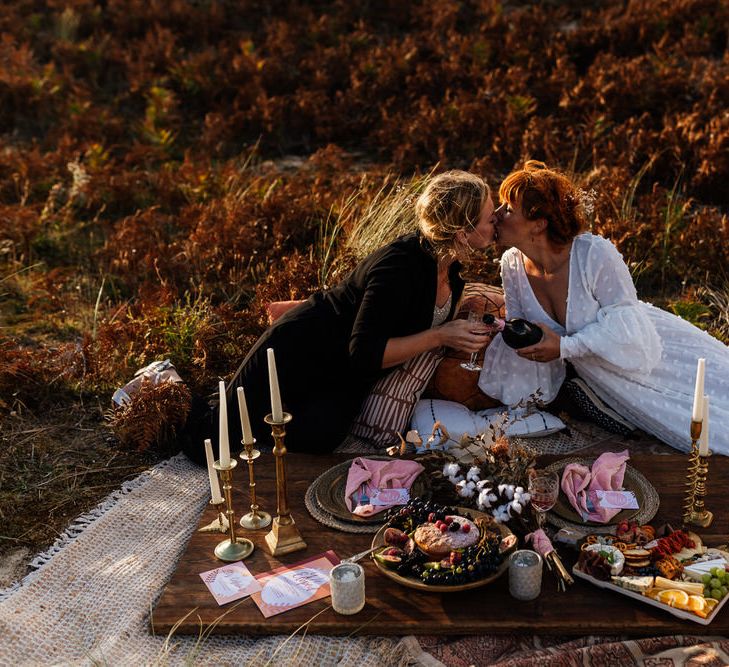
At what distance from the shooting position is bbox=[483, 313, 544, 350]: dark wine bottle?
4.50m

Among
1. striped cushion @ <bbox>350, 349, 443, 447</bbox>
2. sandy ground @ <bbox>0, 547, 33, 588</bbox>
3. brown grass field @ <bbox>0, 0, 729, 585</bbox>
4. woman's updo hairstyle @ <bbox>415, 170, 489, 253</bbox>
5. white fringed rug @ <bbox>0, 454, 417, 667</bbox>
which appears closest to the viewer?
white fringed rug @ <bbox>0, 454, 417, 667</bbox>

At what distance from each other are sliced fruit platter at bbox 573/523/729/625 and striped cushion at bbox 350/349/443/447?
1.46m

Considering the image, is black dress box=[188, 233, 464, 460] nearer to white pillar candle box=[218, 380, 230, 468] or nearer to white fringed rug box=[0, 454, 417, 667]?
white fringed rug box=[0, 454, 417, 667]

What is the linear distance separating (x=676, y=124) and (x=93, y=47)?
760 cm

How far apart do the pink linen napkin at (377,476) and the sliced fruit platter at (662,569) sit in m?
0.90

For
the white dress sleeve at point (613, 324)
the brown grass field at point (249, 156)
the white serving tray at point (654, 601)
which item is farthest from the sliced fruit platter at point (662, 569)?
the brown grass field at point (249, 156)

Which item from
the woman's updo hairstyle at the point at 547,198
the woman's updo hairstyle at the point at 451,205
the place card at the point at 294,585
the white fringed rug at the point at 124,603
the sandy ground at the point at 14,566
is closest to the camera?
the white fringed rug at the point at 124,603

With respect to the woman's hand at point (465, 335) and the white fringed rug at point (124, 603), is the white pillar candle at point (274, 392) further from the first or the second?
the woman's hand at point (465, 335)

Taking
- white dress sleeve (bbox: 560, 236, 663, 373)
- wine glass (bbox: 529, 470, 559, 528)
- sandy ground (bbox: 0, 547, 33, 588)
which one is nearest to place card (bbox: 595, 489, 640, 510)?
wine glass (bbox: 529, 470, 559, 528)

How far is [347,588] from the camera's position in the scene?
3205mm

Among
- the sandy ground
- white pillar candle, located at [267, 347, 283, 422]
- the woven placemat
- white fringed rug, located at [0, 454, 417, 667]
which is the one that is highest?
white pillar candle, located at [267, 347, 283, 422]

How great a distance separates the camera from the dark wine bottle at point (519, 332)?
4.50 meters

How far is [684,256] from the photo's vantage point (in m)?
6.36

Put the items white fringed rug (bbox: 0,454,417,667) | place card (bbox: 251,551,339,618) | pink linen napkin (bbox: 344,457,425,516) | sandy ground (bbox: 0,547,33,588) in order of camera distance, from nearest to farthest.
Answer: white fringed rug (bbox: 0,454,417,667) → place card (bbox: 251,551,339,618) → sandy ground (bbox: 0,547,33,588) → pink linen napkin (bbox: 344,457,425,516)
